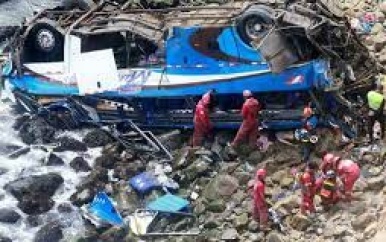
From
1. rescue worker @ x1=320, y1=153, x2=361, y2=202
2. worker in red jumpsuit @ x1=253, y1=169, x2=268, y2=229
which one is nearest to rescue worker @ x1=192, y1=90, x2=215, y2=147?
worker in red jumpsuit @ x1=253, y1=169, x2=268, y2=229

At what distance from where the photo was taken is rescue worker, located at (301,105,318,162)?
1184 cm

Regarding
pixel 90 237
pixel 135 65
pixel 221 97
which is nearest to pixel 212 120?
pixel 221 97

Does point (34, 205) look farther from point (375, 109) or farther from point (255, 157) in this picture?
point (375, 109)

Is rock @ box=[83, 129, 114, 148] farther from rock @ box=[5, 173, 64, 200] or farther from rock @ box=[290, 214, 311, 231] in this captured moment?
rock @ box=[290, 214, 311, 231]

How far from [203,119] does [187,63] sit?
959 mm

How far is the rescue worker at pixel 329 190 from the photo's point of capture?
10328 mm

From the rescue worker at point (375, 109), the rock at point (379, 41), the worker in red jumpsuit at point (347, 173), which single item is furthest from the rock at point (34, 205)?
the rock at point (379, 41)

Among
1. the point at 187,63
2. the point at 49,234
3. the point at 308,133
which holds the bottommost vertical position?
the point at 49,234

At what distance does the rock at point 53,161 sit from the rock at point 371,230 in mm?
5448

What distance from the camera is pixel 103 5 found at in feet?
46.8

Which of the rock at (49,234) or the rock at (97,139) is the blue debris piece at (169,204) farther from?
the rock at (97,139)

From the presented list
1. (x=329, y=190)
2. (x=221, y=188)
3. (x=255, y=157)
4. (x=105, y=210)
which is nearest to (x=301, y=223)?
(x=329, y=190)

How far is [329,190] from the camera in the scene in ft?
34.3

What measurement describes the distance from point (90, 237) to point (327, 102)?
4189 millimetres
